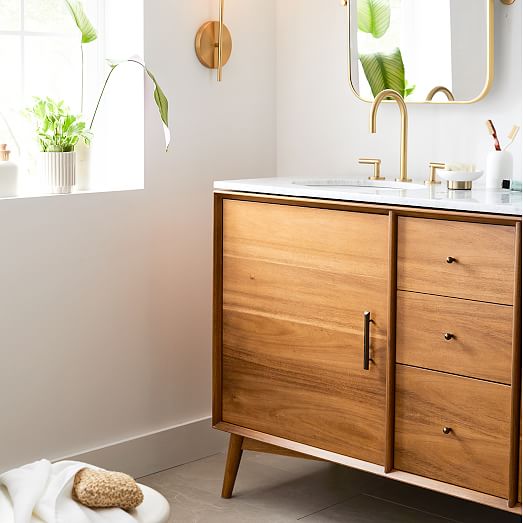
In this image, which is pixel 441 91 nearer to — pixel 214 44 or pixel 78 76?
pixel 214 44

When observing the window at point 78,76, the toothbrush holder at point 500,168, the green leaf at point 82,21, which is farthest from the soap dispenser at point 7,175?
the toothbrush holder at point 500,168

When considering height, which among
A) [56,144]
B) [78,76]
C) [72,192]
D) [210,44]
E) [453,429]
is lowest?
[453,429]

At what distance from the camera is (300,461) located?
321cm

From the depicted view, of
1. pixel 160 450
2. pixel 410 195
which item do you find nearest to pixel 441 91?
pixel 410 195

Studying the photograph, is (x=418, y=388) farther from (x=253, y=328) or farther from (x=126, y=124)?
(x=126, y=124)

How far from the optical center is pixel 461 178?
8.41 ft

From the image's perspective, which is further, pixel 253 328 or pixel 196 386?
pixel 196 386

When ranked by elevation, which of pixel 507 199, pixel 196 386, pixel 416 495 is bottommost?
pixel 416 495

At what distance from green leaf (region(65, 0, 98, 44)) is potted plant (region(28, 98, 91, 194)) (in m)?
0.21

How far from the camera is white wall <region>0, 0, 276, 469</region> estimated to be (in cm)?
273

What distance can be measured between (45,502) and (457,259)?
1082 mm

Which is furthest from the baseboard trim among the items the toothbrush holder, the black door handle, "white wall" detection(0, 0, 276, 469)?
the toothbrush holder

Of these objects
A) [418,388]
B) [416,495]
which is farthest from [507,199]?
[416,495]

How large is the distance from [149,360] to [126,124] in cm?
75
